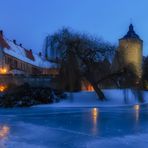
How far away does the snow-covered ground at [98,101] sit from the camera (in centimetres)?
3894

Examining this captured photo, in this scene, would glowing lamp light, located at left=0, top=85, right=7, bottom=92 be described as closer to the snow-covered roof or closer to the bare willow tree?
the bare willow tree

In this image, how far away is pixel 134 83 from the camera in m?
38.9

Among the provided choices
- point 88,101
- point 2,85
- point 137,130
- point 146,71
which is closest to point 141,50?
point 146,71

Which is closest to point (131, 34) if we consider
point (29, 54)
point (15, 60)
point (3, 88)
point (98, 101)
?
point (29, 54)

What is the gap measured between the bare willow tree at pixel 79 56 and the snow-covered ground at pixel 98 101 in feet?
4.57

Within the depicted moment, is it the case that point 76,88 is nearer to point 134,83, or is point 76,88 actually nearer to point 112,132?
point 134,83

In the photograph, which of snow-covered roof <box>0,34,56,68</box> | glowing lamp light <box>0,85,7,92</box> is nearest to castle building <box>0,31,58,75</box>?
snow-covered roof <box>0,34,56,68</box>

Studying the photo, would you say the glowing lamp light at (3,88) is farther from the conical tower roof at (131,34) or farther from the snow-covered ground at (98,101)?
the conical tower roof at (131,34)

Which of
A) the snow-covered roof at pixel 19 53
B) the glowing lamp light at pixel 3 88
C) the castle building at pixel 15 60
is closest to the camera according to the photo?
the glowing lamp light at pixel 3 88

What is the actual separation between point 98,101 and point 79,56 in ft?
16.2

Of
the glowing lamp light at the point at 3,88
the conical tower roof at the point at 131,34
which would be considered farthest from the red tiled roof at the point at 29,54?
the glowing lamp light at the point at 3,88

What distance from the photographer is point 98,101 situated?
133 feet

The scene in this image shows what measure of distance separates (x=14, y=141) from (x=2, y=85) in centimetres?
4002

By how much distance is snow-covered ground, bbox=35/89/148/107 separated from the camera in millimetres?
38938
